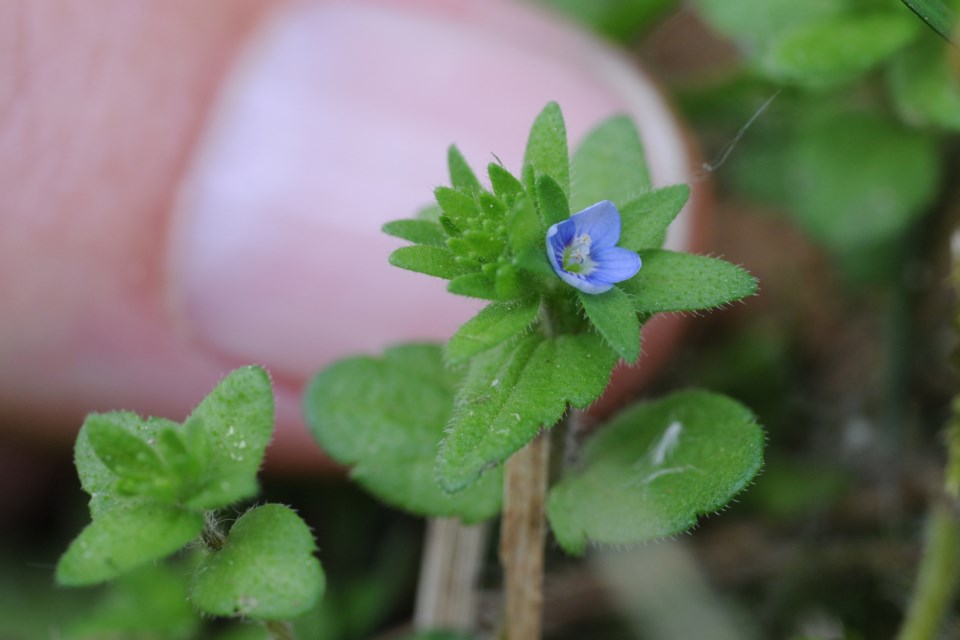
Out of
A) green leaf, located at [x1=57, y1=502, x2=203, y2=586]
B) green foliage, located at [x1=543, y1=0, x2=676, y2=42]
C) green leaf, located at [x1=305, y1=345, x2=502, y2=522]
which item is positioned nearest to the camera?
green leaf, located at [x1=57, y1=502, x2=203, y2=586]

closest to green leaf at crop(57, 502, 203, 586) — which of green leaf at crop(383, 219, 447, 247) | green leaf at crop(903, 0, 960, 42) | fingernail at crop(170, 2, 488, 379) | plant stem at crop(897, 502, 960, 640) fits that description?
green leaf at crop(383, 219, 447, 247)

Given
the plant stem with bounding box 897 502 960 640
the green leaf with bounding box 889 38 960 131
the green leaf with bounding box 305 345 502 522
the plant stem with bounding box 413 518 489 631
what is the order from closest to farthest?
the green leaf with bounding box 305 345 502 522
the plant stem with bounding box 897 502 960 640
the plant stem with bounding box 413 518 489 631
the green leaf with bounding box 889 38 960 131

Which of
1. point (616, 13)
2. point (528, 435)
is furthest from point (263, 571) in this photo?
point (616, 13)

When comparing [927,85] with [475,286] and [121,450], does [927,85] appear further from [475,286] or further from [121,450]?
[121,450]

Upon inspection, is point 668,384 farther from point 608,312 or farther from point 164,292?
point 608,312

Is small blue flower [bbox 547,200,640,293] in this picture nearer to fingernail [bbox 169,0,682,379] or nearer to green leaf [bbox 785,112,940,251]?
fingernail [bbox 169,0,682,379]

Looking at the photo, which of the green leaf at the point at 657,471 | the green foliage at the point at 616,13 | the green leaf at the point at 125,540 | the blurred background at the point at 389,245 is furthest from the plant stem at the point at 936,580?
the green foliage at the point at 616,13
